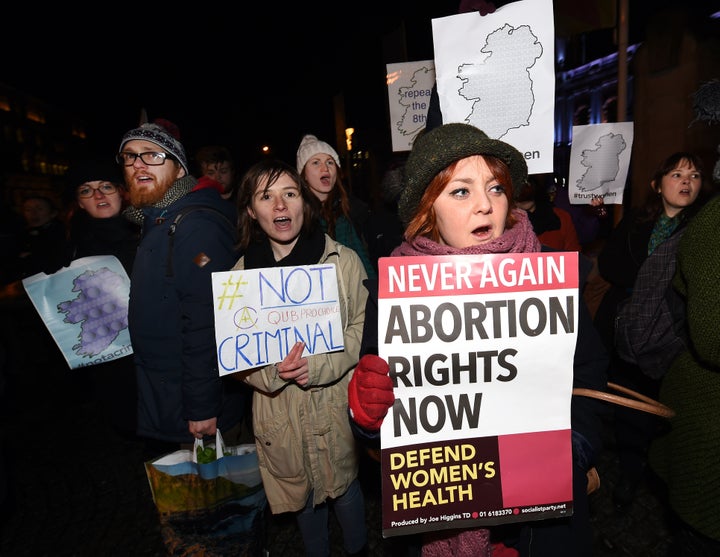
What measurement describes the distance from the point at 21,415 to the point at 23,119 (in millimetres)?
42920

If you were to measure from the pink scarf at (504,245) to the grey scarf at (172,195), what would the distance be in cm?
154

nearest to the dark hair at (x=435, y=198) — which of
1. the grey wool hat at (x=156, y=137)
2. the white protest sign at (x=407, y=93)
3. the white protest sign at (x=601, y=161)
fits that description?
the grey wool hat at (x=156, y=137)

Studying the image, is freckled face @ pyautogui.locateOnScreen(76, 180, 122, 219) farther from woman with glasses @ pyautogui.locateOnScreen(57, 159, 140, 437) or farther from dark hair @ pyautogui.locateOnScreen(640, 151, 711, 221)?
dark hair @ pyautogui.locateOnScreen(640, 151, 711, 221)

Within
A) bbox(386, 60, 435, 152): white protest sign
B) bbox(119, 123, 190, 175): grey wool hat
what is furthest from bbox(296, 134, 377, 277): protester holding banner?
bbox(119, 123, 190, 175): grey wool hat

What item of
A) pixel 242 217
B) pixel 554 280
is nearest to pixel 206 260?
pixel 242 217

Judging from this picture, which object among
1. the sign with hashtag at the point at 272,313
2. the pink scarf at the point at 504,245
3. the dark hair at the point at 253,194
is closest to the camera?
the pink scarf at the point at 504,245

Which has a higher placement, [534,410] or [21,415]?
[534,410]

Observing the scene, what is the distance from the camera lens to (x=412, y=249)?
61.5 inches

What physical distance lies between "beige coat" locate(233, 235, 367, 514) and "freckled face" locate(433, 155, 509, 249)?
0.90 metres

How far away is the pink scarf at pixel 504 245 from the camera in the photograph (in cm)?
136

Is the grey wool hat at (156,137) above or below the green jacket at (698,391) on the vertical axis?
above

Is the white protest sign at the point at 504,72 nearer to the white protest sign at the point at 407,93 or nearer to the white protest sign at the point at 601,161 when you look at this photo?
the white protest sign at the point at 601,161

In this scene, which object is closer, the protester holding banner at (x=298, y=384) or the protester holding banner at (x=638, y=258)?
the protester holding banner at (x=298, y=384)

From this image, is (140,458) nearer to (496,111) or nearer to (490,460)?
(490,460)
